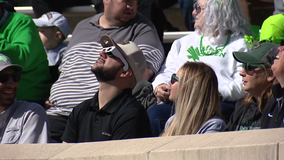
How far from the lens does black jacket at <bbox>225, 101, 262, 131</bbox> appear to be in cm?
350

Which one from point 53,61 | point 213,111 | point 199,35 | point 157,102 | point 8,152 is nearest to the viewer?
point 8,152

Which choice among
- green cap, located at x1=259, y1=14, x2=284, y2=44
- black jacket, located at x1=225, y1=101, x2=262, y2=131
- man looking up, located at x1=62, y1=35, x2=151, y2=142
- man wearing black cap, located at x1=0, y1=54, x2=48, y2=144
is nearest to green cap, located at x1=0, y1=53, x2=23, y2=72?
man wearing black cap, located at x1=0, y1=54, x2=48, y2=144

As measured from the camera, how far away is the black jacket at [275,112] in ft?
10.0

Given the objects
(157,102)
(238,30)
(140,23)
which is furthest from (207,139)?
(140,23)

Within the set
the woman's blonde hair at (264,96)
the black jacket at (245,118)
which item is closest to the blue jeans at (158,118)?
the black jacket at (245,118)

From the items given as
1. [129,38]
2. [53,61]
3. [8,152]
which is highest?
[8,152]

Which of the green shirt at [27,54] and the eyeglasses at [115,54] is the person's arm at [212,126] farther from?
the green shirt at [27,54]

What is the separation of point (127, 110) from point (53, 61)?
7.62 feet

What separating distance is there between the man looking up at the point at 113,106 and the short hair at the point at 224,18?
88 centimetres

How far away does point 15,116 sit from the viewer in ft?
12.4

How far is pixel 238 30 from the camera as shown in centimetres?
440

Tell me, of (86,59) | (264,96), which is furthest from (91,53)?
(264,96)

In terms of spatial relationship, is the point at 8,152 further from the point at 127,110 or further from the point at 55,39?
the point at 55,39

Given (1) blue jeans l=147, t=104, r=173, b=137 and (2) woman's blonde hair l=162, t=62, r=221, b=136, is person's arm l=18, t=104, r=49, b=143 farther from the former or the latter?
(2) woman's blonde hair l=162, t=62, r=221, b=136
